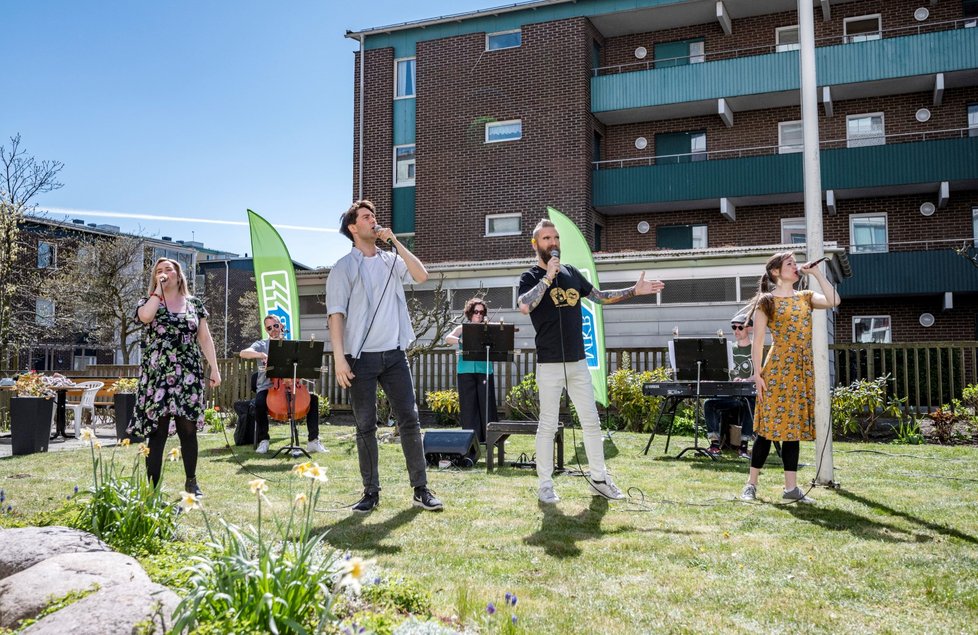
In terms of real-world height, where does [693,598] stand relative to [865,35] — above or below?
below

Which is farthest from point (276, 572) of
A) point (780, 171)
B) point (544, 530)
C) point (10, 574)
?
point (780, 171)

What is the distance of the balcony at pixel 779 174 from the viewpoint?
19.8 metres

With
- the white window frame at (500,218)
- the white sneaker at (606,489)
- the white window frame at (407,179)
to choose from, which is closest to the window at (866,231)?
the white window frame at (500,218)

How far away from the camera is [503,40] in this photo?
23.0 meters

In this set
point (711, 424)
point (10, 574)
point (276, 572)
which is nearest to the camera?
point (276, 572)

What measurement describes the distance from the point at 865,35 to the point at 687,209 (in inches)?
258

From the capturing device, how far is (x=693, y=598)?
127 inches

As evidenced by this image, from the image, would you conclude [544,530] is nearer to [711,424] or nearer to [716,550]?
[716,550]

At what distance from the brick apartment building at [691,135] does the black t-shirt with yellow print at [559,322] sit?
582 inches

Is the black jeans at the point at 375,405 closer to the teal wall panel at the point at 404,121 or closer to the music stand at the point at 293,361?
the music stand at the point at 293,361

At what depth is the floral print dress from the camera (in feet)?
17.9

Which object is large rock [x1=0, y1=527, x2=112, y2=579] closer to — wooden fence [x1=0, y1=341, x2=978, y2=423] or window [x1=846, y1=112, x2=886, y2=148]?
wooden fence [x1=0, y1=341, x2=978, y2=423]

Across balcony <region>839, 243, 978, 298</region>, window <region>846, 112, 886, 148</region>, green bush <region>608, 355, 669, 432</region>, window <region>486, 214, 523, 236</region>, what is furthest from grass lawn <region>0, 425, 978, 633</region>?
window <region>846, 112, 886, 148</region>

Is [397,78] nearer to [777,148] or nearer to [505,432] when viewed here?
[777,148]
